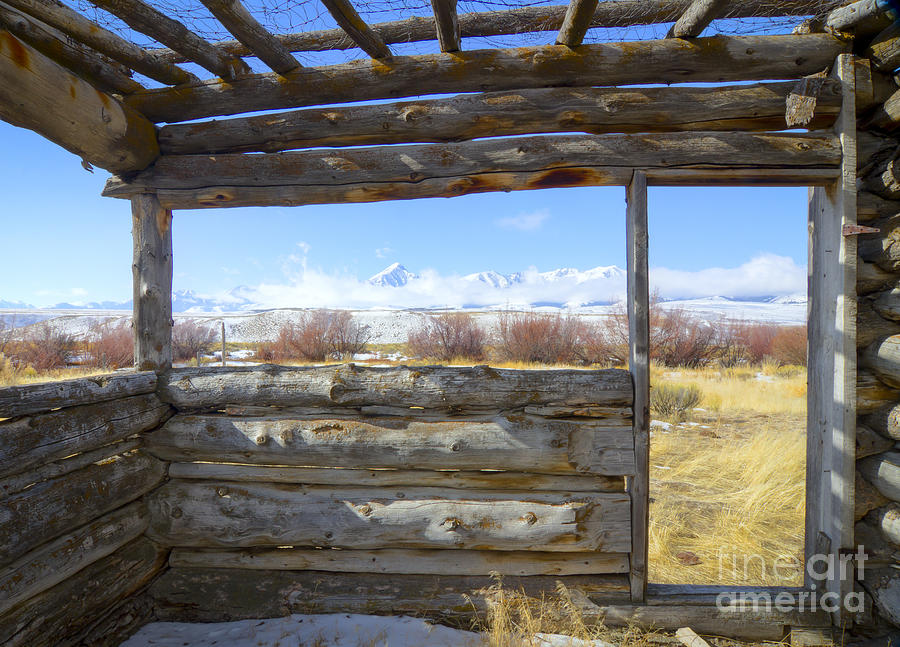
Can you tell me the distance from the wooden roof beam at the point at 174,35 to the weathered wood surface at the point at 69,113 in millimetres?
437

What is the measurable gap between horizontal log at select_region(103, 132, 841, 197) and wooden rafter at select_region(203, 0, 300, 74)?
21.8 inches

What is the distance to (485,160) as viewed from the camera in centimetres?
297

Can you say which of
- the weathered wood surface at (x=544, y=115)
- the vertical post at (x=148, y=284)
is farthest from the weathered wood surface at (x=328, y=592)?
the weathered wood surface at (x=544, y=115)

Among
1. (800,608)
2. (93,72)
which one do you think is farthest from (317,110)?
(800,608)

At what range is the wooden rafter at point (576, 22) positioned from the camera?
8.29 feet

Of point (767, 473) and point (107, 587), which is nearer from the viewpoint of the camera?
point (107, 587)

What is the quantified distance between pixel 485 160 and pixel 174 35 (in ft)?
6.26

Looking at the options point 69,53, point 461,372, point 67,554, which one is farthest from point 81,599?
point 69,53

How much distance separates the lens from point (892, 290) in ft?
9.06

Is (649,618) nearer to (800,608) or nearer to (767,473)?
(800,608)

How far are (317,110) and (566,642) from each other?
144 inches

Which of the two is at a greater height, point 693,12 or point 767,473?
point 693,12

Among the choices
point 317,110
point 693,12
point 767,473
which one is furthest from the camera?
point 767,473

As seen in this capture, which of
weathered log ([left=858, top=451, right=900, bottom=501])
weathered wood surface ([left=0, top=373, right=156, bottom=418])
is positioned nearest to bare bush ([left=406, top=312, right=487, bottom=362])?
weathered wood surface ([left=0, top=373, right=156, bottom=418])
